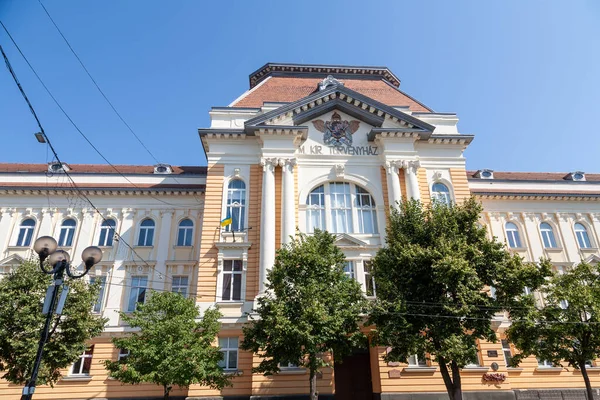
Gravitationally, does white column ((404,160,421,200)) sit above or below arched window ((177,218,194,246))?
above

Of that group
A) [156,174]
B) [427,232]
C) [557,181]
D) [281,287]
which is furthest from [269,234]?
[557,181]

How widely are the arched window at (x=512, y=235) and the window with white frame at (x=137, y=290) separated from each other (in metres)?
25.4

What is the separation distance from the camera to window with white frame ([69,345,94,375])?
22.9 m

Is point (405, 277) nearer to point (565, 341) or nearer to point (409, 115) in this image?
A: point (565, 341)

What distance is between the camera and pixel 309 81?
32.8 meters

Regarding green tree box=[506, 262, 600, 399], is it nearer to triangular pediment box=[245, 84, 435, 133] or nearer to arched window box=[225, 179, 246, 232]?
triangular pediment box=[245, 84, 435, 133]

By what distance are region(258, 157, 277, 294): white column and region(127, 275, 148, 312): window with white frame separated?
325 inches

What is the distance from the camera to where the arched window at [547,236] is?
2970cm

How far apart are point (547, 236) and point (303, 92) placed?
69.4 ft

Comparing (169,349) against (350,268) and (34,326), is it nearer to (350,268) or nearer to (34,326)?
(34,326)

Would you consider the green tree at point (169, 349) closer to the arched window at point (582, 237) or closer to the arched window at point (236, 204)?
the arched window at point (236, 204)

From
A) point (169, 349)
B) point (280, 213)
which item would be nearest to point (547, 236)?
point (280, 213)

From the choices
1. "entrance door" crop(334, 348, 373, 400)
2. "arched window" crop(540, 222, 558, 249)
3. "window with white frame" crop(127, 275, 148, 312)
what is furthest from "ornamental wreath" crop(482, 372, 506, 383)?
"window with white frame" crop(127, 275, 148, 312)

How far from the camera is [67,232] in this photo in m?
27.2
